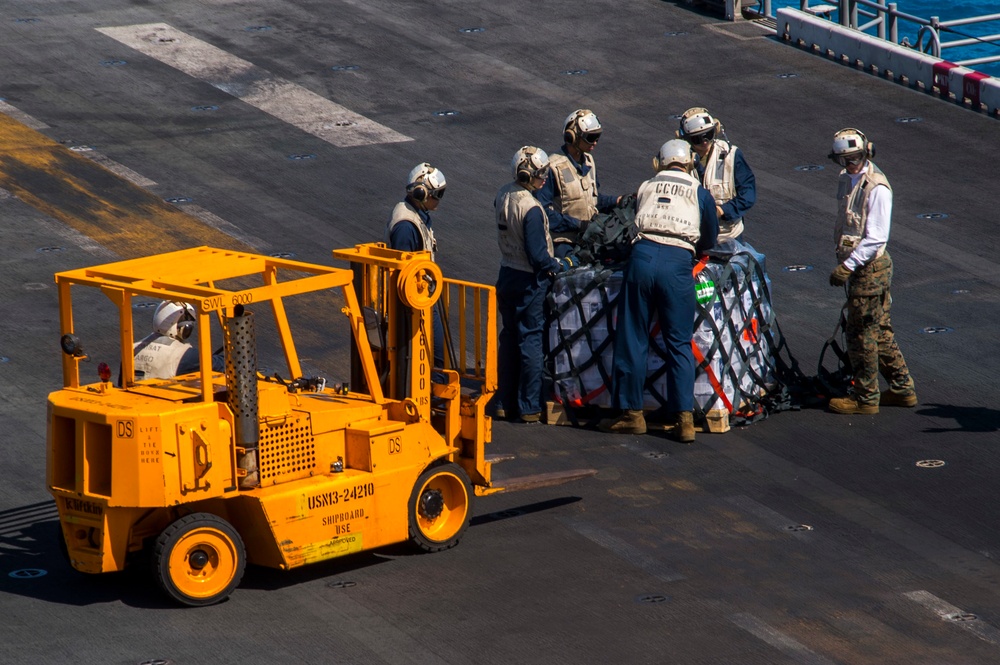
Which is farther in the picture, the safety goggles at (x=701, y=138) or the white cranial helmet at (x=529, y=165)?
the safety goggles at (x=701, y=138)

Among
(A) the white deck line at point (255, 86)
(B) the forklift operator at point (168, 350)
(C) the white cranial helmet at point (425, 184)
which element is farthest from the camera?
(A) the white deck line at point (255, 86)

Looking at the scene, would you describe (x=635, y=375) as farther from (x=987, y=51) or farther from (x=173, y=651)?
(x=987, y=51)

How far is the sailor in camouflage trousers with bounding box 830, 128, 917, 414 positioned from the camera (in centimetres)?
1254

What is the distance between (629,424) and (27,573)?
15.6 ft

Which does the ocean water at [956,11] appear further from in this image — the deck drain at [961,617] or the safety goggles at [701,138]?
the deck drain at [961,617]

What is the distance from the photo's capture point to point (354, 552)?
32.3ft

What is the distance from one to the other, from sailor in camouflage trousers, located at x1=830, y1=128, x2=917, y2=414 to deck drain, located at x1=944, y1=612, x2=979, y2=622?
3.60 meters

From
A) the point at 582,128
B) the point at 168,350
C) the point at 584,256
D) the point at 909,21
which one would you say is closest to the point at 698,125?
the point at 582,128

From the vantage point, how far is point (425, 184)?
1165 cm

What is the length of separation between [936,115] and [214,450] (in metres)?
13.7

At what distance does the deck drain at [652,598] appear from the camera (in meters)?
9.49

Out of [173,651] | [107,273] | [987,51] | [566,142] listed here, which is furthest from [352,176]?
[987,51]

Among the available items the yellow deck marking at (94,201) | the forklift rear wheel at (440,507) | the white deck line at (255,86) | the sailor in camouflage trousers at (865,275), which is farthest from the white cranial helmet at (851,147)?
the white deck line at (255,86)

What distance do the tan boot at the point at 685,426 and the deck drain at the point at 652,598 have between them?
9.11 ft
